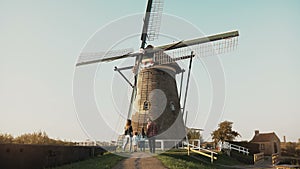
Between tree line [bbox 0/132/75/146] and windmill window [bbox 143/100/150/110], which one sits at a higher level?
windmill window [bbox 143/100/150/110]

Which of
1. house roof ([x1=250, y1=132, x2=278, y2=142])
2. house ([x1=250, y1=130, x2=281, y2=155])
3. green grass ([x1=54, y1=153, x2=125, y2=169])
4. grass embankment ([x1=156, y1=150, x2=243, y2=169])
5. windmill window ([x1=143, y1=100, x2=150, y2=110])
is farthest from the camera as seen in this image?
house roof ([x1=250, y1=132, x2=278, y2=142])

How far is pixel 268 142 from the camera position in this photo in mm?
35656

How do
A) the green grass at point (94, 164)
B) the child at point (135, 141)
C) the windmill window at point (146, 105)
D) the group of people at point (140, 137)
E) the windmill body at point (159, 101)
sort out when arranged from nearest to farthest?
the green grass at point (94, 164) < the group of people at point (140, 137) < the child at point (135, 141) < the windmill body at point (159, 101) < the windmill window at point (146, 105)

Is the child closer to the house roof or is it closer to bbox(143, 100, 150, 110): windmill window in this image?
bbox(143, 100, 150, 110): windmill window

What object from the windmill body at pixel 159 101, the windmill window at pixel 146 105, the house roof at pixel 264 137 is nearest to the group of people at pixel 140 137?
the windmill body at pixel 159 101

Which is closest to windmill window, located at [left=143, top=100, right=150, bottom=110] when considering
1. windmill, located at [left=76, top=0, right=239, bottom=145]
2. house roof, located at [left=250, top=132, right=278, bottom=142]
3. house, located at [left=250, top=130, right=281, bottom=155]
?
windmill, located at [left=76, top=0, right=239, bottom=145]

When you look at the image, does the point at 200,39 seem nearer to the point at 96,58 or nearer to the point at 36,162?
the point at 96,58

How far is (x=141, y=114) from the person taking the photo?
20.5 meters

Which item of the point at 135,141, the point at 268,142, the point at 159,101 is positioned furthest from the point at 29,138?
the point at 268,142

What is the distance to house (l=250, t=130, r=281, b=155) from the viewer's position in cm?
3514

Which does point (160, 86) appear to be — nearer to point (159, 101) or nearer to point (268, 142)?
point (159, 101)

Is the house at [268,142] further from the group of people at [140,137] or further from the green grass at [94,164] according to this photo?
the green grass at [94,164]

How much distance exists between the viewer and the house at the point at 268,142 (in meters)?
35.1

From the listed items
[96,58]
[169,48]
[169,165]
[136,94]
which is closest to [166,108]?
[136,94]
